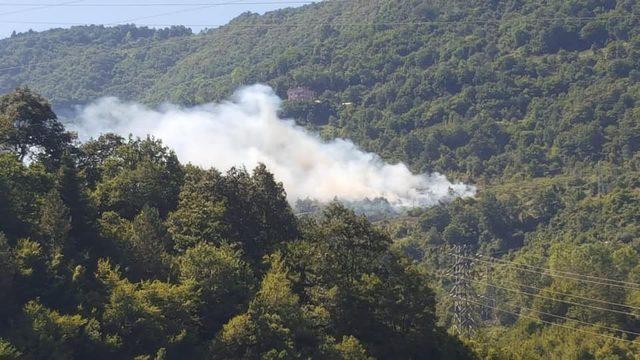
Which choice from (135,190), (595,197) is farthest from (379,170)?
(135,190)

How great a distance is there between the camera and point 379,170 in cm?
15888

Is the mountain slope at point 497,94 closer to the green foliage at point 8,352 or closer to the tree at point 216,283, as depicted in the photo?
the tree at point 216,283

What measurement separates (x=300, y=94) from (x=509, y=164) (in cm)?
5475

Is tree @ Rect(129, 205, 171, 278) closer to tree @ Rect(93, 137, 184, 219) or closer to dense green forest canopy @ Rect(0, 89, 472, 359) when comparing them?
dense green forest canopy @ Rect(0, 89, 472, 359)

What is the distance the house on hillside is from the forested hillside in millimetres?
1370

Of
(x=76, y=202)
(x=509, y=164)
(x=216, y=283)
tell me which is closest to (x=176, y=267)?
(x=216, y=283)

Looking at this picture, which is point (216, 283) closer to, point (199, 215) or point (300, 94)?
point (199, 215)

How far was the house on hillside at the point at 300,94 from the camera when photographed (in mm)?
189750

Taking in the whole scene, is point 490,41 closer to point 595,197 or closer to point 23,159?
point 595,197

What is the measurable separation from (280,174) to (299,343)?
109 m

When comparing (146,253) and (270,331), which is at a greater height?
(146,253)

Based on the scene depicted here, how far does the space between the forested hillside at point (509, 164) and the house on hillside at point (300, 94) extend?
1370 mm

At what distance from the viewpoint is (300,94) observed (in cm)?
19175

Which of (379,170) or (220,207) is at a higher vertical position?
(379,170)
